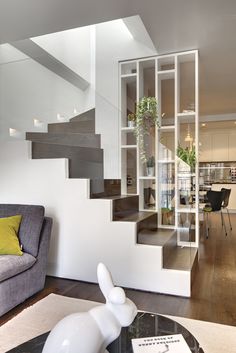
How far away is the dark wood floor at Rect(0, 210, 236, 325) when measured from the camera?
2.24 metres

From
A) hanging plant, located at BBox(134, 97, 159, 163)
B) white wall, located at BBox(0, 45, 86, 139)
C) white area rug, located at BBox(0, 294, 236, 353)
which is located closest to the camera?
white area rug, located at BBox(0, 294, 236, 353)

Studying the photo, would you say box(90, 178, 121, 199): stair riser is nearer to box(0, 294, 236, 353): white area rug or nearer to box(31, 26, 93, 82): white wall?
box(0, 294, 236, 353): white area rug

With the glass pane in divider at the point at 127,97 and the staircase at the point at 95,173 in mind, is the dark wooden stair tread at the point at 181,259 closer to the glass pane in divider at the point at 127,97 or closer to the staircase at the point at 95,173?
the staircase at the point at 95,173

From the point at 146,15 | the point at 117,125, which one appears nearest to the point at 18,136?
the point at 117,125

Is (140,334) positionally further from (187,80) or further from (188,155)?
(187,80)

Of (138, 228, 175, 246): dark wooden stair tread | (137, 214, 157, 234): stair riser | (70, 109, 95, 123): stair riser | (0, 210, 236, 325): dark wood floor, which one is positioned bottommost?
(0, 210, 236, 325): dark wood floor

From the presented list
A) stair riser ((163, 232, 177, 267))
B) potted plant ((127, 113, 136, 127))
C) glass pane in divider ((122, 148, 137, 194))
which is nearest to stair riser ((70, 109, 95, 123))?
potted plant ((127, 113, 136, 127))

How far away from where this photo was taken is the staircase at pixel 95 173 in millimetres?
2904

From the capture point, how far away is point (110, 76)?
13.3ft

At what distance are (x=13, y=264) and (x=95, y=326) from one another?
1528 mm

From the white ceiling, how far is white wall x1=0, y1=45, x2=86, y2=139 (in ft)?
1.35

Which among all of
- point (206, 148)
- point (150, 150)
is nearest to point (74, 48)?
point (150, 150)

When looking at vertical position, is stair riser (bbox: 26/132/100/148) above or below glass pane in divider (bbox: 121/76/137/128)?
below

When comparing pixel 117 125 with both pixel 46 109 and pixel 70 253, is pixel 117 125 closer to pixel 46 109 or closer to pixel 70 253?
pixel 46 109
